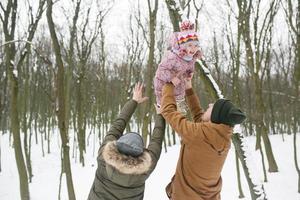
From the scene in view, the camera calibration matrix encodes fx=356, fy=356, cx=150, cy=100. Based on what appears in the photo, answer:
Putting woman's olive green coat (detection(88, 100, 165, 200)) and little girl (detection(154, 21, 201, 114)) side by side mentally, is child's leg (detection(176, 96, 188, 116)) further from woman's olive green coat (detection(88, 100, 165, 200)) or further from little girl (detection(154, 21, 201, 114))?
woman's olive green coat (detection(88, 100, 165, 200))

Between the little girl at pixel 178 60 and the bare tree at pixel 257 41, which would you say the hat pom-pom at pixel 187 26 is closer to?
the little girl at pixel 178 60

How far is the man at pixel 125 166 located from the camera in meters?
2.50

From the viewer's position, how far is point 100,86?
25.5m

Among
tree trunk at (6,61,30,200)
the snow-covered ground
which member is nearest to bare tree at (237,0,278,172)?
the snow-covered ground

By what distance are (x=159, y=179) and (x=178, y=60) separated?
12120 mm

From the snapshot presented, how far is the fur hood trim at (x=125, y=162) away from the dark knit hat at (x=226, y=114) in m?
0.58

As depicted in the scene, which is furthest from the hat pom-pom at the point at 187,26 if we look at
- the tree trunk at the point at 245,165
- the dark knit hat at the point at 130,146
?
the tree trunk at the point at 245,165

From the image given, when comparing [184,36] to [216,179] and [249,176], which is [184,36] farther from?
[249,176]

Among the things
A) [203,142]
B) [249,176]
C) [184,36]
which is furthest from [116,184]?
[249,176]

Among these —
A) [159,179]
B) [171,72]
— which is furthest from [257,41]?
[171,72]

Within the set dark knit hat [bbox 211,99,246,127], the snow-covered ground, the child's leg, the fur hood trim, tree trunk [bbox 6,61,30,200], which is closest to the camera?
dark knit hat [bbox 211,99,246,127]

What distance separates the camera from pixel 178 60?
9.66 feet

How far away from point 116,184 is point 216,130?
838 mm

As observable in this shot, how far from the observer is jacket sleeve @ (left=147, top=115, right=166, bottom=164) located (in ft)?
8.93
